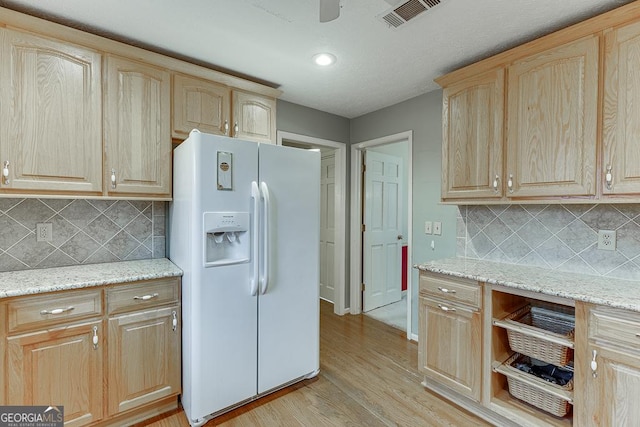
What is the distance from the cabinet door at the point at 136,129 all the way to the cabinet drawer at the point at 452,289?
6.39ft

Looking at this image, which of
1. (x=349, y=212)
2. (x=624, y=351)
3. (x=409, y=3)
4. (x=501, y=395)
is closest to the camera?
(x=624, y=351)

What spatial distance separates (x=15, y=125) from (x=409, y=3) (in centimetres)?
217

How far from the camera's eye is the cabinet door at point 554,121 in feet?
A: 5.50

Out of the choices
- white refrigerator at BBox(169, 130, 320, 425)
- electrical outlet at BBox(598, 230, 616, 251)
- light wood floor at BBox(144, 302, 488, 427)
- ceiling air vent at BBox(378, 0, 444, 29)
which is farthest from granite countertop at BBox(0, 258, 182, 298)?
electrical outlet at BBox(598, 230, 616, 251)

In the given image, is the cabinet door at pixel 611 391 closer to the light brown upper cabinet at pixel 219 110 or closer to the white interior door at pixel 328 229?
the light brown upper cabinet at pixel 219 110

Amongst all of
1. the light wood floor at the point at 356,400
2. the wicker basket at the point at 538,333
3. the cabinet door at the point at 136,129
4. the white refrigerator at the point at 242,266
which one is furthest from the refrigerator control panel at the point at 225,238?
the wicker basket at the point at 538,333

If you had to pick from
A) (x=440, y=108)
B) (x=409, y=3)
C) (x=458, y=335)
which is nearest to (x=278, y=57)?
(x=409, y=3)

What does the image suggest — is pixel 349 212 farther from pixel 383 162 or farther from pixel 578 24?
pixel 578 24

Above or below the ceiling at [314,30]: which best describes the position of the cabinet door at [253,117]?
below

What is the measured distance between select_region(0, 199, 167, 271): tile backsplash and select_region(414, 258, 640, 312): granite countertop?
2079 mm

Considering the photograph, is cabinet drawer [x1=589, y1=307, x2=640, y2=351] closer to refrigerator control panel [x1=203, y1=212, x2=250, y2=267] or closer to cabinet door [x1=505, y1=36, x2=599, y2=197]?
cabinet door [x1=505, y1=36, x2=599, y2=197]

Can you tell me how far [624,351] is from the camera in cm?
139

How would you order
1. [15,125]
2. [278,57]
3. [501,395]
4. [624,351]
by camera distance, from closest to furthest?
[624,351], [15,125], [501,395], [278,57]

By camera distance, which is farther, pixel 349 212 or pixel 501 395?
pixel 349 212
